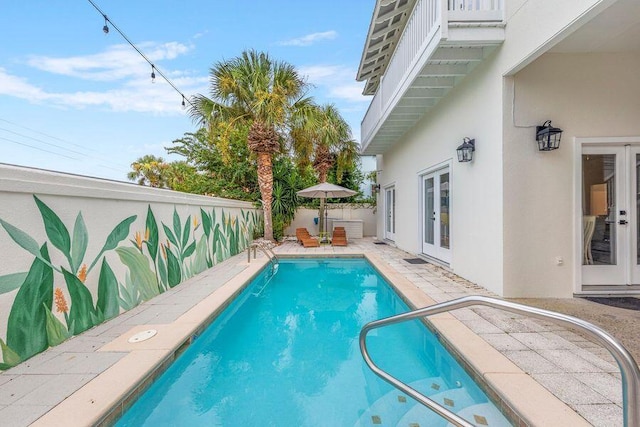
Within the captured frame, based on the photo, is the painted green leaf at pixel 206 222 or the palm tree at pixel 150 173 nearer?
the painted green leaf at pixel 206 222

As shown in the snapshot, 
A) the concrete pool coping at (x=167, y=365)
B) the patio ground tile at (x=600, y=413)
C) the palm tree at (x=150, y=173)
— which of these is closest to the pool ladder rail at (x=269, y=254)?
the concrete pool coping at (x=167, y=365)

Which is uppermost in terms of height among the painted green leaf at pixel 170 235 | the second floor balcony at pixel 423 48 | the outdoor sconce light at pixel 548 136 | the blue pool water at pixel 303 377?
the second floor balcony at pixel 423 48

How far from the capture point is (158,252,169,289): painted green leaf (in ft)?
16.7

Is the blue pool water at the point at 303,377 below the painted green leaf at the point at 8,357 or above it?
below

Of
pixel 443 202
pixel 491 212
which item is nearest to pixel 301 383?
pixel 491 212

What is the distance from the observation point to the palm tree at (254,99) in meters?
9.77

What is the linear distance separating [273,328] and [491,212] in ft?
11.9

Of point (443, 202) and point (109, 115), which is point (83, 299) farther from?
point (109, 115)

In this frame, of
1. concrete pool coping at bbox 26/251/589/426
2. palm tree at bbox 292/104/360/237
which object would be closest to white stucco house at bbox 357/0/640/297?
concrete pool coping at bbox 26/251/589/426

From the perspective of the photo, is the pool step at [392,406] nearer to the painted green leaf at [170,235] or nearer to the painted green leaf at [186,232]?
the painted green leaf at [170,235]

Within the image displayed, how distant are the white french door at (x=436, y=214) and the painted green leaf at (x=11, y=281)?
6.41m

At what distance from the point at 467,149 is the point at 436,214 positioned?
226 cm

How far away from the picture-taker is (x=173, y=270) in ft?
18.3

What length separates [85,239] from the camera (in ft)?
11.6
